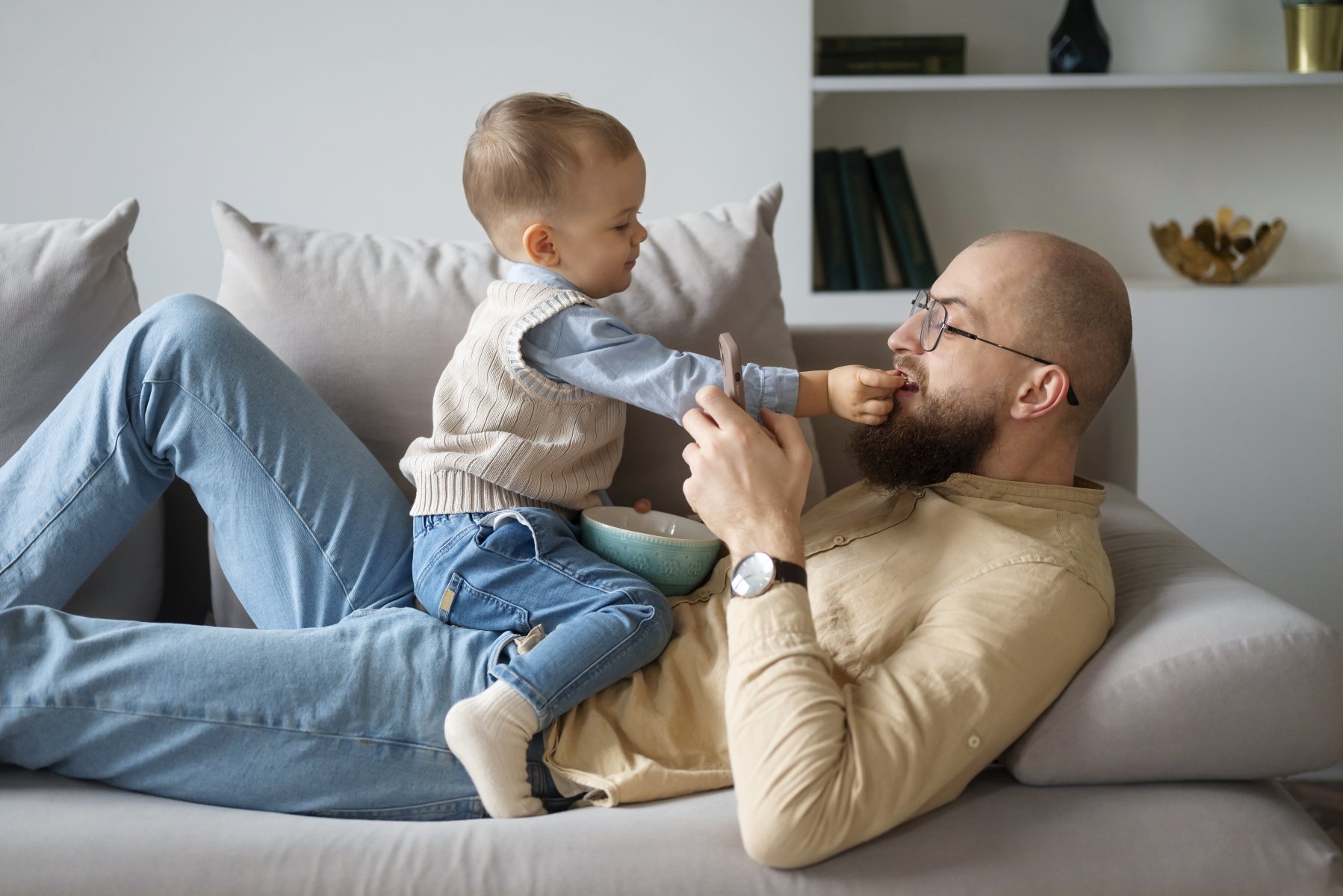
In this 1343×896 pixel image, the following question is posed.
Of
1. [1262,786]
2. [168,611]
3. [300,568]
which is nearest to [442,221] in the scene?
[168,611]

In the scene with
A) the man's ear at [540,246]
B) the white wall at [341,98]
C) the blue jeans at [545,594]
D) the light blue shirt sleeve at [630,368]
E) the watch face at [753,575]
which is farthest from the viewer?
the white wall at [341,98]

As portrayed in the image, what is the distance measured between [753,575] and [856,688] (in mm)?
152

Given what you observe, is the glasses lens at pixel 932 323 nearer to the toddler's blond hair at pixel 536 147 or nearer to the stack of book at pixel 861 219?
the toddler's blond hair at pixel 536 147

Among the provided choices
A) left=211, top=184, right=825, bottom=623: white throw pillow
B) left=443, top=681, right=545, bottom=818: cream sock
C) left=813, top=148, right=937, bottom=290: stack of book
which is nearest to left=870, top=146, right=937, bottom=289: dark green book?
left=813, top=148, right=937, bottom=290: stack of book

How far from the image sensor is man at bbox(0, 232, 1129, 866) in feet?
3.61

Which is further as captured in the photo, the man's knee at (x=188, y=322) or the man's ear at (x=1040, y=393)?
the man's knee at (x=188, y=322)

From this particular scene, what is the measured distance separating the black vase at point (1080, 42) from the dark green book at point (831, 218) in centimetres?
56

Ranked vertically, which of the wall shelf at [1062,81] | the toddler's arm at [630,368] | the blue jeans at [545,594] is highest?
the wall shelf at [1062,81]

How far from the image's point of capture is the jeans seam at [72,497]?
1434mm

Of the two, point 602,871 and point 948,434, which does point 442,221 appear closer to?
point 948,434

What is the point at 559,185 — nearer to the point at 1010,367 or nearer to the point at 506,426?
the point at 506,426

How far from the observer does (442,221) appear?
8.61 feet

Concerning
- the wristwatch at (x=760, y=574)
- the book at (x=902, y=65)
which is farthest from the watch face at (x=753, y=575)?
the book at (x=902, y=65)

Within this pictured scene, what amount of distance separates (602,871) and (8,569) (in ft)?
2.86
